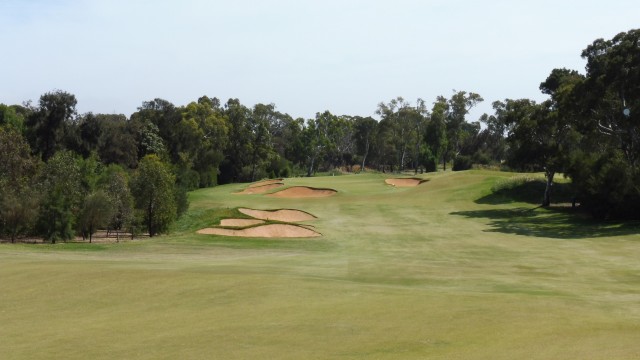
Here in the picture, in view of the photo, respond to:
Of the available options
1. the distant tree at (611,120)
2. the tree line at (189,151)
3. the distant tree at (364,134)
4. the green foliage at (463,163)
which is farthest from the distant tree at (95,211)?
the distant tree at (364,134)

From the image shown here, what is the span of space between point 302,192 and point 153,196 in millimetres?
28856

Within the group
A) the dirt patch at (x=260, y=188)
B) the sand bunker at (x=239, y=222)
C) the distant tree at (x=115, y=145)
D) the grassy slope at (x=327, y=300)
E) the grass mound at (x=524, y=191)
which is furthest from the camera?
the dirt patch at (x=260, y=188)

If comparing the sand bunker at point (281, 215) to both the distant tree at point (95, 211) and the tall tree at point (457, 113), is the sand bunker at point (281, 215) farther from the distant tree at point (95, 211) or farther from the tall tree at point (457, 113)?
the tall tree at point (457, 113)

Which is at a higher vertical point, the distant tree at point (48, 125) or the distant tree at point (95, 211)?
the distant tree at point (48, 125)

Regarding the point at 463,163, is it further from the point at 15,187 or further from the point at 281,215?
the point at 15,187

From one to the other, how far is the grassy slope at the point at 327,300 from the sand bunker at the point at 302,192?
103 ft

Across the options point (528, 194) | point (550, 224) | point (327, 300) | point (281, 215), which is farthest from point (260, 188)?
point (327, 300)

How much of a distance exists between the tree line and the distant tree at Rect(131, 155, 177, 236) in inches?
3.2

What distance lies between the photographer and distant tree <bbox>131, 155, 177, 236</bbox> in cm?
4538

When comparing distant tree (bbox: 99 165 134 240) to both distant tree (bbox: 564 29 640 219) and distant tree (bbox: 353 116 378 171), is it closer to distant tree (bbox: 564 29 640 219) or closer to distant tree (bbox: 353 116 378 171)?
distant tree (bbox: 564 29 640 219)

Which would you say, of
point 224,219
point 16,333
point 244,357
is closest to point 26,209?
point 224,219

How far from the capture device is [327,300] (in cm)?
1775

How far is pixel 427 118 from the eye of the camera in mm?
137125

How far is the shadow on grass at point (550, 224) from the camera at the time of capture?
145 feet
